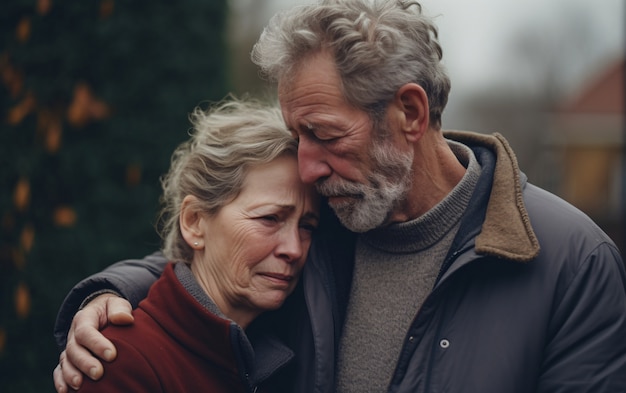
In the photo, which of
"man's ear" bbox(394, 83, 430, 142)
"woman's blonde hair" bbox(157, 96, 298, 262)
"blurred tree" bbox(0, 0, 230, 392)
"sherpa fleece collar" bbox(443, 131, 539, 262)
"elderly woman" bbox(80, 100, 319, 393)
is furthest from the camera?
"blurred tree" bbox(0, 0, 230, 392)

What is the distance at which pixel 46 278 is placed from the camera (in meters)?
4.43

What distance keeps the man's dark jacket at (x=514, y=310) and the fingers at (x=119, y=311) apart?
2.05 feet

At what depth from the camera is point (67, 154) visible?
4488 mm

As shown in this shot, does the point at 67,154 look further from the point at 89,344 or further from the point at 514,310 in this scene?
the point at 514,310

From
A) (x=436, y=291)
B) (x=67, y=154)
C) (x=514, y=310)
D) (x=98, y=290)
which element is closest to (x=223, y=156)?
(x=98, y=290)

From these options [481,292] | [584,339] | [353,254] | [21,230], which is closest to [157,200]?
[21,230]

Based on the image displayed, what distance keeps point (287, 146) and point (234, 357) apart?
79 centimetres

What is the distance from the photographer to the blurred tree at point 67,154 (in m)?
4.45

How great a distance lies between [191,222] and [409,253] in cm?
81

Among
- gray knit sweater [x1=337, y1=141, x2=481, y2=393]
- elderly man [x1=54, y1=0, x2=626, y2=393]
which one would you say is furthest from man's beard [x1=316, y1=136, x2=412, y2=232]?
gray knit sweater [x1=337, y1=141, x2=481, y2=393]

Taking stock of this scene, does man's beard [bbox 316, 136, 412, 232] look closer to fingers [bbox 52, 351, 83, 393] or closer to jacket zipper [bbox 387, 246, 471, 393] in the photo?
jacket zipper [bbox 387, 246, 471, 393]

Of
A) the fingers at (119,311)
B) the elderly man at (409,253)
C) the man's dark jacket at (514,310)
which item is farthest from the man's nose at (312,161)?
the fingers at (119,311)

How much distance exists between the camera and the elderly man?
251 cm

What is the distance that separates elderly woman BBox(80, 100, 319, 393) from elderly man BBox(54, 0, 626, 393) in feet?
0.32
